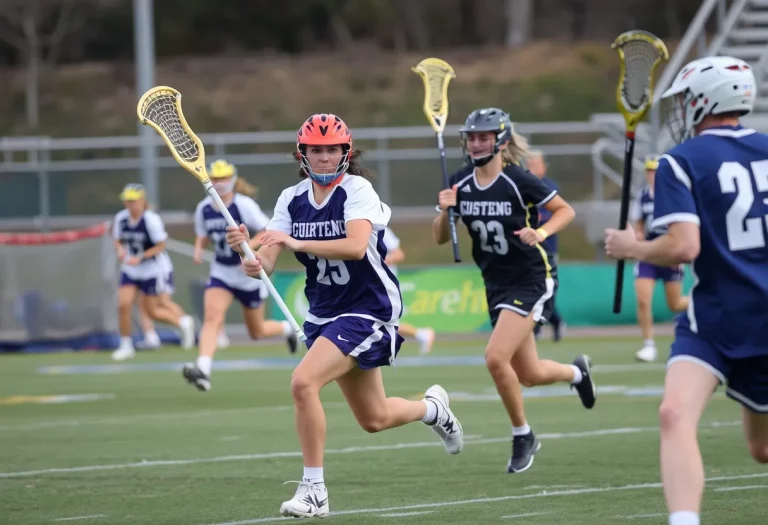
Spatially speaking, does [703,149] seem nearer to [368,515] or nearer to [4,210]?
[368,515]

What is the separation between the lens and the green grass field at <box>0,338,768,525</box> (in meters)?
7.92

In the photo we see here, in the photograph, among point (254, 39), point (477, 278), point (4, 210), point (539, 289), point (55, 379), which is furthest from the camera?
point (254, 39)

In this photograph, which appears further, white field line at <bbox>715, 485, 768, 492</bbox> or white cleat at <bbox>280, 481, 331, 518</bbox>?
white field line at <bbox>715, 485, 768, 492</bbox>

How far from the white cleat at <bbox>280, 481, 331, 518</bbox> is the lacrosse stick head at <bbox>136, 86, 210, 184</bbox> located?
1.78 metres

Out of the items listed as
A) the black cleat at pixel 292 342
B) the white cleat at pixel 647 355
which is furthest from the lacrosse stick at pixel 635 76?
the black cleat at pixel 292 342

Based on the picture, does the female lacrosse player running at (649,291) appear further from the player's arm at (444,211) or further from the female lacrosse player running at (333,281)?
the female lacrosse player running at (333,281)

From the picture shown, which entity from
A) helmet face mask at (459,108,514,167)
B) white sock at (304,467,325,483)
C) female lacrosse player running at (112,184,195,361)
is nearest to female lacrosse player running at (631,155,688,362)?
female lacrosse player running at (112,184,195,361)

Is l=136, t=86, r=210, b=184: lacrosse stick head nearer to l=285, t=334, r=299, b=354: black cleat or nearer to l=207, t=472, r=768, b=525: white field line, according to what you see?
l=207, t=472, r=768, b=525: white field line

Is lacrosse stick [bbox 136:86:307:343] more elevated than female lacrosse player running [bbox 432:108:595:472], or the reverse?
lacrosse stick [bbox 136:86:307:343]

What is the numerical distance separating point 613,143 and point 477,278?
234 inches

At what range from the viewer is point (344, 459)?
1005 cm

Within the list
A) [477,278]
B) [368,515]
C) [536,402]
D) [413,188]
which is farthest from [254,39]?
[368,515]

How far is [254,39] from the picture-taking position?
5947 centimetres

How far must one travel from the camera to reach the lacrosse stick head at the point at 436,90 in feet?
37.1
